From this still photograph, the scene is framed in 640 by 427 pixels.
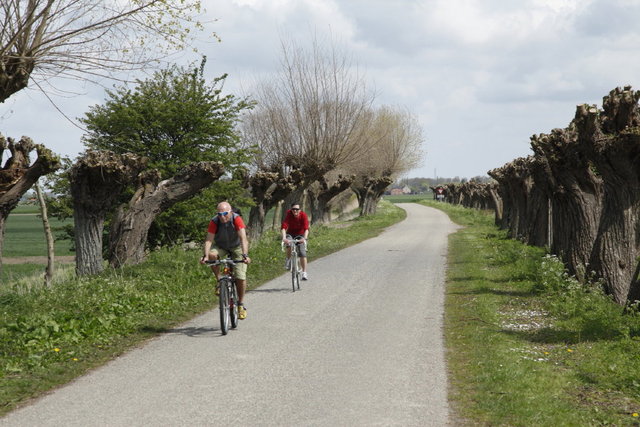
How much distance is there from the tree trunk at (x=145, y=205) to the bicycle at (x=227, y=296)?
347 inches

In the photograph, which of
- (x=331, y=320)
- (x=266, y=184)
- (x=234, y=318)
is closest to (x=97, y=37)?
(x=234, y=318)

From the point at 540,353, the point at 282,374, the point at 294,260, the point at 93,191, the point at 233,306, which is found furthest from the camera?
the point at 93,191

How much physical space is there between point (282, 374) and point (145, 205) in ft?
40.3

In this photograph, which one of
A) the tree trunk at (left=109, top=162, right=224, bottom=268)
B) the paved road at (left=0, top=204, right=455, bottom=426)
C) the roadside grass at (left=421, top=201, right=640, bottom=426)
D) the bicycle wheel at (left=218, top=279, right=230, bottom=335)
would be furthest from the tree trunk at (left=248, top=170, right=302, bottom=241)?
the bicycle wheel at (left=218, top=279, right=230, bottom=335)

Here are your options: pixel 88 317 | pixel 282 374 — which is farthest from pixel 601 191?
pixel 88 317

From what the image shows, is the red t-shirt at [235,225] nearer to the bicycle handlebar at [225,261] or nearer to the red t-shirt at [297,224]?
the bicycle handlebar at [225,261]

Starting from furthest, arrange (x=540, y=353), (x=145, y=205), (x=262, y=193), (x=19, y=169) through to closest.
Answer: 1. (x=262, y=193)
2. (x=145, y=205)
3. (x=19, y=169)
4. (x=540, y=353)

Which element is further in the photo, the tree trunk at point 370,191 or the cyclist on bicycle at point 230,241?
the tree trunk at point 370,191

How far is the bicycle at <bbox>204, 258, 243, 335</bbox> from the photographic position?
10.1 meters

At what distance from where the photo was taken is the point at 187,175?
760 inches

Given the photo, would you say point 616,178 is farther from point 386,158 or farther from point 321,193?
point 386,158

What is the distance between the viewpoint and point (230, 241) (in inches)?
418

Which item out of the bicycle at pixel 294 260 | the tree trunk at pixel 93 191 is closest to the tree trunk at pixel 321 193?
the tree trunk at pixel 93 191

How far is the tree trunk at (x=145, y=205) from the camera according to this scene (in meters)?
18.8
